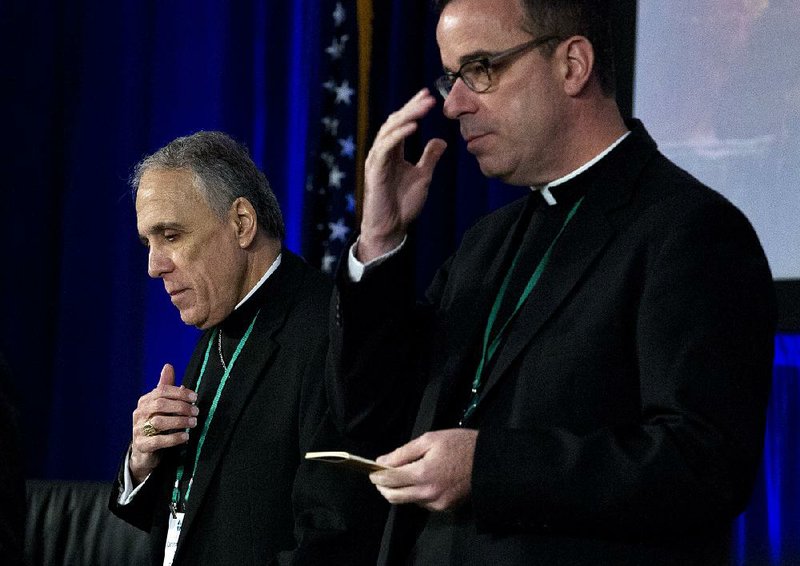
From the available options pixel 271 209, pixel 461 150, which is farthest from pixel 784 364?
pixel 271 209

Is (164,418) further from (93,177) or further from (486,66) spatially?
(93,177)

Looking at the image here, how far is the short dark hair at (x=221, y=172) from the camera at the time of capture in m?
3.18

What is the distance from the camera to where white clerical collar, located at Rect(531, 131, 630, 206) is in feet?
7.16

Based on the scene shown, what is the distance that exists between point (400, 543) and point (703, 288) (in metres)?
0.69

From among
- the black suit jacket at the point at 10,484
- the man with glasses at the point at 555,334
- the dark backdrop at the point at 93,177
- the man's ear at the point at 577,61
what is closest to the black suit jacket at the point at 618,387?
the man with glasses at the point at 555,334

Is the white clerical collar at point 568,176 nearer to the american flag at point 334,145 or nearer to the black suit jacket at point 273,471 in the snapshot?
the black suit jacket at point 273,471

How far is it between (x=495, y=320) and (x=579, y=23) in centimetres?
56

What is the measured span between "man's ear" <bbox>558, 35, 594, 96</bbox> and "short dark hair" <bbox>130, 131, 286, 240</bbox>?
48.5 inches

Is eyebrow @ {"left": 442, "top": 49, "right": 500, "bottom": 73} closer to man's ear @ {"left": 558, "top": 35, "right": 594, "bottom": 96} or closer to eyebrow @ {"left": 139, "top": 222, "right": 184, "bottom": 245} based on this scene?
man's ear @ {"left": 558, "top": 35, "right": 594, "bottom": 96}

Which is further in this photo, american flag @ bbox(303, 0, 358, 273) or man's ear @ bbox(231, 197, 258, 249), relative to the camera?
american flag @ bbox(303, 0, 358, 273)

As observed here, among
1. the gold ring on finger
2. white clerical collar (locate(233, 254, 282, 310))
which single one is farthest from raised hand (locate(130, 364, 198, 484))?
white clerical collar (locate(233, 254, 282, 310))

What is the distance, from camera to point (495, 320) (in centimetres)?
218

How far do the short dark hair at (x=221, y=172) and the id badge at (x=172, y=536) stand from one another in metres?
0.77

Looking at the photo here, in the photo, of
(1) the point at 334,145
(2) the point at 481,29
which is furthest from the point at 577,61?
(1) the point at 334,145
